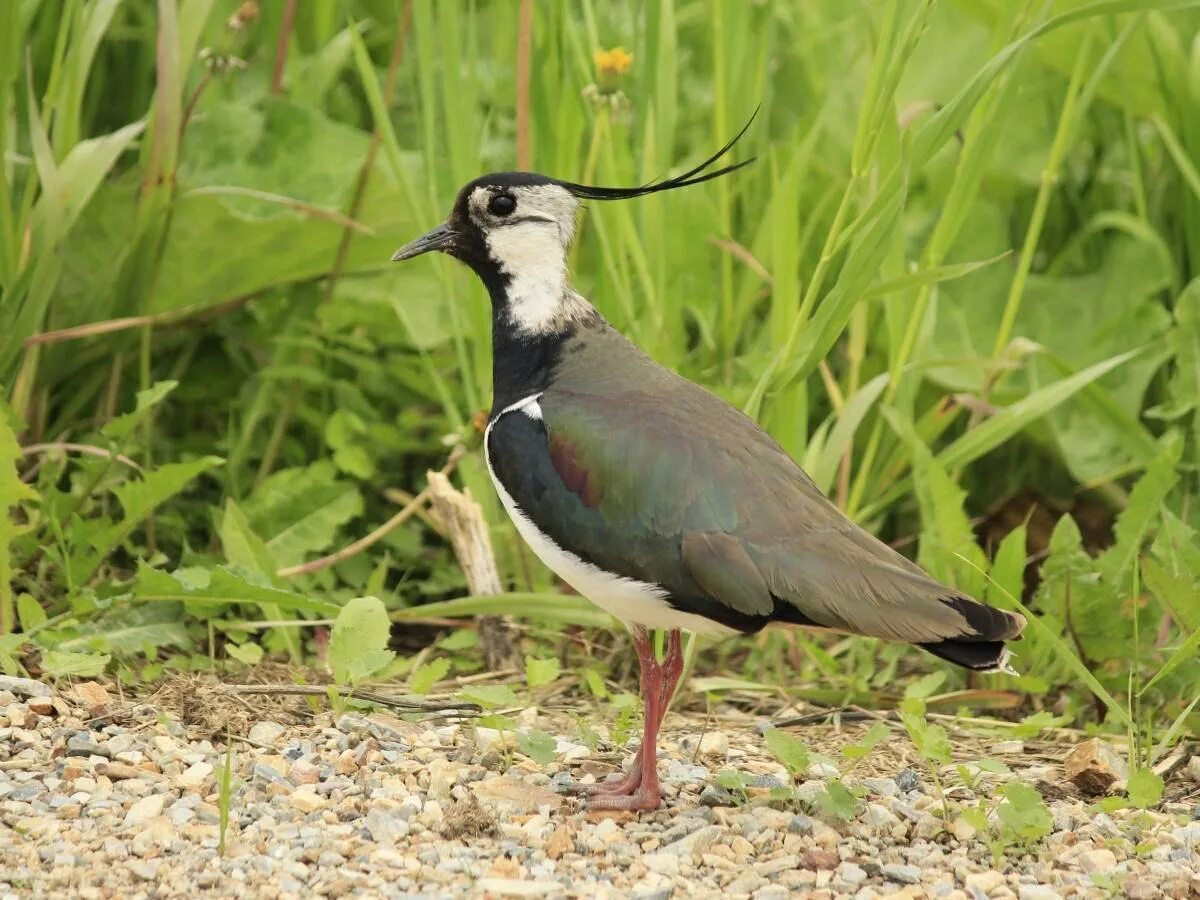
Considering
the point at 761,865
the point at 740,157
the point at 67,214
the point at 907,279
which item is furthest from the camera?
the point at 740,157

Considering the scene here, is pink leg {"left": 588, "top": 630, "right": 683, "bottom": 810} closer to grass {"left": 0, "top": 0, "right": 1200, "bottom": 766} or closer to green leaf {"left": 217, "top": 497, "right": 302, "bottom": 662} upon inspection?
grass {"left": 0, "top": 0, "right": 1200, "bottom": 766}

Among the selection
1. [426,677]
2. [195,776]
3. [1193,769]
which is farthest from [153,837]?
[1193,769]

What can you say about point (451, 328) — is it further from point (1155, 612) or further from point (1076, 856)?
point (1076, 856)

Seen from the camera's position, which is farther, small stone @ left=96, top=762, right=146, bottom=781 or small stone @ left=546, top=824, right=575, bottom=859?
small stone @ left=96, top=762, right=146, bottom=781

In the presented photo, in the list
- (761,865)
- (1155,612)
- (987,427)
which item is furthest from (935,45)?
(761,865)

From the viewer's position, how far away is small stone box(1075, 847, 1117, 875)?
3299 millimetres

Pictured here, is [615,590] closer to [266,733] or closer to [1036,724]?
[266,733]

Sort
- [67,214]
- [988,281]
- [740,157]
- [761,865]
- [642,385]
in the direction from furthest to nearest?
[988,281] → [740,157] → [67,214] → [642,385] → [761,865]

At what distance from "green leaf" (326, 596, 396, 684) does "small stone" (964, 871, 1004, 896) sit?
1.37 metres

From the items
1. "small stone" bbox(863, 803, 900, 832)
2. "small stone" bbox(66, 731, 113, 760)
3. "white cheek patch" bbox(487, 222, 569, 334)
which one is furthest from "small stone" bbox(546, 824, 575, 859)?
"white cheek patch" bbox(487, 222, 569, 334)

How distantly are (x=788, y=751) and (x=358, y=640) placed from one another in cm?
104

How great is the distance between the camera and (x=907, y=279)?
13.5ft

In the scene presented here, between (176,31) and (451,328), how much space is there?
1138mm

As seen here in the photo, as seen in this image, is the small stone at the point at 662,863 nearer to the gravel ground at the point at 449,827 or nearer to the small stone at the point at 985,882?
the gravel ground at the point at 449,827
